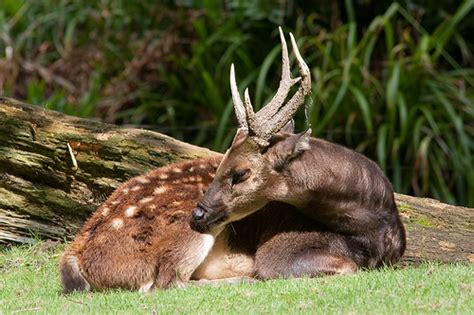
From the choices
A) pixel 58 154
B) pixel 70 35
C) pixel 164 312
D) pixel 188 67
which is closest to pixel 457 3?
pixel 188 67

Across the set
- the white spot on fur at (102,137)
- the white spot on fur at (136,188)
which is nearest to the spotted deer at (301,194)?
the white spot on fur at (136,188)

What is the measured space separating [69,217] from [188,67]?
5013 mm

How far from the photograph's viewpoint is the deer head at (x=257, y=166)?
6934 millimetres

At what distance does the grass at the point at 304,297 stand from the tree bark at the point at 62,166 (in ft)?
5.31

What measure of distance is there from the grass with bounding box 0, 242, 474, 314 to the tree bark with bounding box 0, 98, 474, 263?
63.7 inches

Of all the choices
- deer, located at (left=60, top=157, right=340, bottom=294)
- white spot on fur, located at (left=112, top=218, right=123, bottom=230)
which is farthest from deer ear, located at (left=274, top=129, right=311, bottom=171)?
white spot on fur, located at (left=112, top=218, right=123, bottom=230)

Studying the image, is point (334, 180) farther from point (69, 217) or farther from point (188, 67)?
point (188, 67)

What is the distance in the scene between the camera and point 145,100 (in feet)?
44.8

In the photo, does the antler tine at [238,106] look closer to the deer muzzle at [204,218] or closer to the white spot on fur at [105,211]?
the deer muzzle at [204,218]

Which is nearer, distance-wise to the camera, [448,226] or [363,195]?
[363,195]

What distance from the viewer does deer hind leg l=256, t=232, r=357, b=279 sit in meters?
7.00

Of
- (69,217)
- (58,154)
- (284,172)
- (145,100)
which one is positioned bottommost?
(145,100)

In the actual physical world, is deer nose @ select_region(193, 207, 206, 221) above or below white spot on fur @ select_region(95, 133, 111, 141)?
above

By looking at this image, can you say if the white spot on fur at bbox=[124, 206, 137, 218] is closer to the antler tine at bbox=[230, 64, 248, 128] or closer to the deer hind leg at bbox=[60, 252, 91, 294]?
the deer hind leg at bbox=[60, 252, 91, 294]
